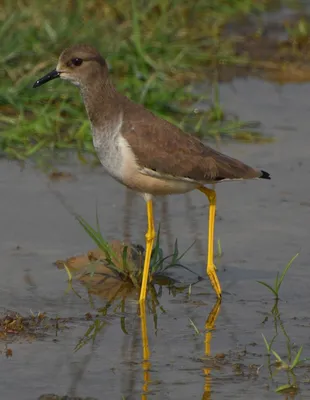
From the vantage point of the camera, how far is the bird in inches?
297

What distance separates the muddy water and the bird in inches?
17.0

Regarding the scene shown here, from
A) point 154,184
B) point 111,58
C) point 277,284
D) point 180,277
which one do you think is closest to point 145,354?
point 277,284

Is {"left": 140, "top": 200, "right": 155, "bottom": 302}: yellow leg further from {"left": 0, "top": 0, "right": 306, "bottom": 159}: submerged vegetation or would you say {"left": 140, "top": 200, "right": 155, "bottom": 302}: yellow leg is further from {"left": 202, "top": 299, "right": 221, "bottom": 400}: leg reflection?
{"left": 0, "top": 0, "right": 306, "bottom": 159}: submerged vegetation

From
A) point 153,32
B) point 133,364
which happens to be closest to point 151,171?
point 133,364

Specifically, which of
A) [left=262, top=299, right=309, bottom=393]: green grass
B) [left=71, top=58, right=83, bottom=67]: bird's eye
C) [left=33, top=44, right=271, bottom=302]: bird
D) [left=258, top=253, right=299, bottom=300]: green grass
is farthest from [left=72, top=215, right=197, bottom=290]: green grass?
[left=262, top=299, right=309, bottom=393]: green grass

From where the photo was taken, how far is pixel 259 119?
37.6 ft

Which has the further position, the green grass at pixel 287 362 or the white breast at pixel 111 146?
the white breast at pixel 111 146

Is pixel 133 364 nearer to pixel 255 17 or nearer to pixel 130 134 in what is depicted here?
pixel 130 134

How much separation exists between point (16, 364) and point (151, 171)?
1639 mm

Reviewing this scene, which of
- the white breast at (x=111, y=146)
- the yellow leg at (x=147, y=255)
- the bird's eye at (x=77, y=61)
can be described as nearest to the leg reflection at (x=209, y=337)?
the yellow leg at (x=147, y=255)

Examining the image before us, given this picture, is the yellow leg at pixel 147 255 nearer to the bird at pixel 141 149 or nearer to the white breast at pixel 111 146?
the bird at pixel 141 149

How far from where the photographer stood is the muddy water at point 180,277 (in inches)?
251

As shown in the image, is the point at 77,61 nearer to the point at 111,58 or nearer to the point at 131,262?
the point at 131,262

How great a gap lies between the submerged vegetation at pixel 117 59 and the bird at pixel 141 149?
8.20 feet
